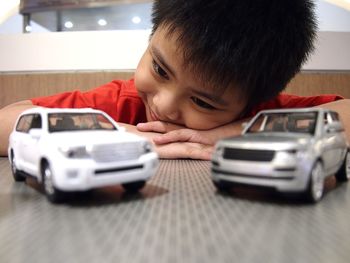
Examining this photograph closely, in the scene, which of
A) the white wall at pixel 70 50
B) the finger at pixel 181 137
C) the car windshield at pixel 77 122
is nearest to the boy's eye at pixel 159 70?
the finger at pixel 181 137

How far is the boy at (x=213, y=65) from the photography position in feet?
1.57

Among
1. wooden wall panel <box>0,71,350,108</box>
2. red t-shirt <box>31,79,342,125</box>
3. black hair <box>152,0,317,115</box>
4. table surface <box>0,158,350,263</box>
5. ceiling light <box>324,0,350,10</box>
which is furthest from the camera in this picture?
wooden wall panel <box>0,71,350,108</box>

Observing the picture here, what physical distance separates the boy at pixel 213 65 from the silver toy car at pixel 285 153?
130mm

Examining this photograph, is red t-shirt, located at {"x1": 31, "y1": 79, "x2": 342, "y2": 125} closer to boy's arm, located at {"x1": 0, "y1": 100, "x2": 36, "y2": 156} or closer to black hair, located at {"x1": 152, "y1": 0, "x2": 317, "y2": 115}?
boy's arm, located at {"x1": 0, "y1": 100, "x2": 36, "y2": 156}

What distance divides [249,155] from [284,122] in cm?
10

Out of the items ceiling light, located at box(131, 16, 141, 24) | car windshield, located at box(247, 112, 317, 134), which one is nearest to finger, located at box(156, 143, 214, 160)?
car windshield, located at box(247, 112, 317, 134)

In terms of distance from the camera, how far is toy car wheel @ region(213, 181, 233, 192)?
368mm

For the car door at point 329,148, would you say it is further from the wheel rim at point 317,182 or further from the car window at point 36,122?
the car window at point 36,122

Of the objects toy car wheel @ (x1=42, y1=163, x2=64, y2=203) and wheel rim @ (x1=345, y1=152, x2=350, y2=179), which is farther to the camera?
wheel rim @ (x1=345, y1=152, x2=350, y2=179)

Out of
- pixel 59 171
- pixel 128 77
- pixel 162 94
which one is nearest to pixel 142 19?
pixel 128 77

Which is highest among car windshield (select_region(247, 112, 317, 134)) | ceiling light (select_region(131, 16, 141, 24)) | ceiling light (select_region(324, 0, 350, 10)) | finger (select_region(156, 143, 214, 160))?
ceiling light (select_region(324, 0, 350, 10))

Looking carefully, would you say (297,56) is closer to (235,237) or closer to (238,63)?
(238,63)

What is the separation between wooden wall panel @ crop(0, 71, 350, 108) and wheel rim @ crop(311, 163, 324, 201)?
0.98 metres

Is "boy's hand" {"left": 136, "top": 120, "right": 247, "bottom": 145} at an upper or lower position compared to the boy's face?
lower
